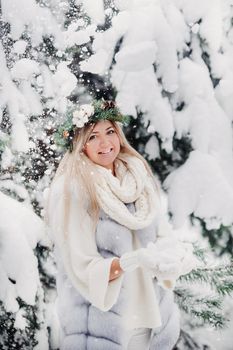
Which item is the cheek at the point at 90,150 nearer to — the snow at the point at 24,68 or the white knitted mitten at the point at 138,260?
the white knitted mitten at the point at 138,260

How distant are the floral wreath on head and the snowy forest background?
0.25 m

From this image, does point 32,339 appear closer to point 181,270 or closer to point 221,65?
point 181,270

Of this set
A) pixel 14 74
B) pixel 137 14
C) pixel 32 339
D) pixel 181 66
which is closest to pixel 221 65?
pixel 181 66

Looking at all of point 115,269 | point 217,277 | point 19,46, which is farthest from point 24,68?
point 217,277

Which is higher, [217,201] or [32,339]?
[217,201]

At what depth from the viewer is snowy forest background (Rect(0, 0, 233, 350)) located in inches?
89.7

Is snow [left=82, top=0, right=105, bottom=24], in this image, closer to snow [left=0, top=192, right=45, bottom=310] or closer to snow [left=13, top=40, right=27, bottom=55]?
snow [left=13, top=40, right=27, bottom=55]

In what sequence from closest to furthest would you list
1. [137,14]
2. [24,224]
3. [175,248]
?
[175,248]
[24,224]
[137,14]

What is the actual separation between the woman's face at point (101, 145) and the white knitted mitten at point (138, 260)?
1.30ft

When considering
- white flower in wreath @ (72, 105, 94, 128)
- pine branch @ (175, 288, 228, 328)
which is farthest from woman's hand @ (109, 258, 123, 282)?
pine branch @ (175, 288, 228, 328)

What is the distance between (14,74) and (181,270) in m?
1.16

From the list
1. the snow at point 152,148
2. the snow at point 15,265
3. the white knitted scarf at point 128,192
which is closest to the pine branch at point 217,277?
the white knitted scarf at point 128,192

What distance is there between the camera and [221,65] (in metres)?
2.40

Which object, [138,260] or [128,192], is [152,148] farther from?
[138,260]
